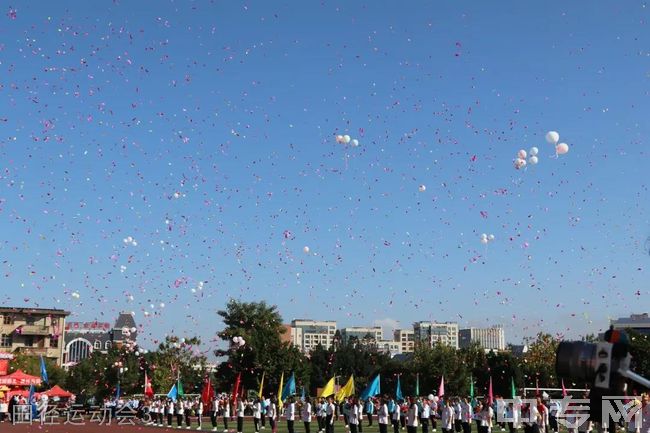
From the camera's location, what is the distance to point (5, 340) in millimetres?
123375

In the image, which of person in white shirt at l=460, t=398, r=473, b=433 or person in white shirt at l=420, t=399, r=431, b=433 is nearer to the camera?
Answer: person in white shirt at l=460, t=398, r=473, b=433

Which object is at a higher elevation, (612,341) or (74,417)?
→ (612,341)

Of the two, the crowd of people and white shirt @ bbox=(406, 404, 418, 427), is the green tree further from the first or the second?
white shirt @ bbox=(406, 404, 418, 427)

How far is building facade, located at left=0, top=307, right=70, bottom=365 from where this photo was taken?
122438mm

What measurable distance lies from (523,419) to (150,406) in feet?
101

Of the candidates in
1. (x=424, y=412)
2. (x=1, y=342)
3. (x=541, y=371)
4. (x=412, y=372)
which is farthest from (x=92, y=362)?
(x=424, y=412)

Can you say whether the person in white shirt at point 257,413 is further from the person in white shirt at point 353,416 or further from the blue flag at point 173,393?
the blue flag at point 173,393

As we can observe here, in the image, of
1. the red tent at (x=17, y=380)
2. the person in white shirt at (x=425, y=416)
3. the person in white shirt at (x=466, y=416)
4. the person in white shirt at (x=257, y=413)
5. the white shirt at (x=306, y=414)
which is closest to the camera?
the person in white shirt at (x=466, y=416)

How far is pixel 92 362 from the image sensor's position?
4031 inches

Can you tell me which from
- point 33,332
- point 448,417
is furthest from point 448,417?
point 33,332

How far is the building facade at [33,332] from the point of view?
122 meters

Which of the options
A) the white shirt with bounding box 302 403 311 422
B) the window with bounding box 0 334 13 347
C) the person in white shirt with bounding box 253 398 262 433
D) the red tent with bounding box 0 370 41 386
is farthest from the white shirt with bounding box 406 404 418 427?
the window with bounding box 0 334 13 347

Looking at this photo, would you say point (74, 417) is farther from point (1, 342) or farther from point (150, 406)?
point (1, 342)

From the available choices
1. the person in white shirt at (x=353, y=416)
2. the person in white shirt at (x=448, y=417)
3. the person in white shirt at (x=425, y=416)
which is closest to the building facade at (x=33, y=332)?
the person in white shirt at (x=353, y=416)
